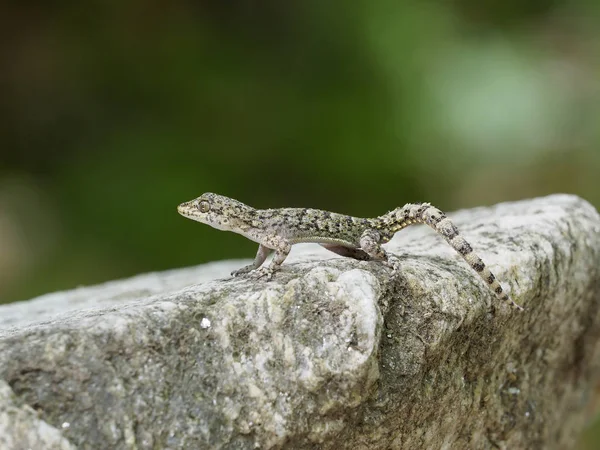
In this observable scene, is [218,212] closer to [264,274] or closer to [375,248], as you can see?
[264,274]

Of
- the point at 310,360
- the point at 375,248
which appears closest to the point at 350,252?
the point at 375,248

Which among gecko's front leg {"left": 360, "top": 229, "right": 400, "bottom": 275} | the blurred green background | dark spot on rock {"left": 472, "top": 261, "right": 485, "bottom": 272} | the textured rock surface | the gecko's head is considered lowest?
the textured rock surface

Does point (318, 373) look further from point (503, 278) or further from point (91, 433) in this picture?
point (503, 278)

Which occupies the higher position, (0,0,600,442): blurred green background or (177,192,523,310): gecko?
(0,0,600,442): blurred green background

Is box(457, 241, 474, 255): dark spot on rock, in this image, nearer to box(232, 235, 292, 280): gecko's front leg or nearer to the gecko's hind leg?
the gecko's hind leg

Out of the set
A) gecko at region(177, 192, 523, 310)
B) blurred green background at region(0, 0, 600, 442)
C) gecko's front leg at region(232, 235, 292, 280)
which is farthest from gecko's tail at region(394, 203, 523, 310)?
blurred green background at region(0, 0, 600, 442)

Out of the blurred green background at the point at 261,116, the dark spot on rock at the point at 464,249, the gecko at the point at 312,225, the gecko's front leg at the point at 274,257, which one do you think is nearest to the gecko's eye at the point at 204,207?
the gecko at the point at 312,225
